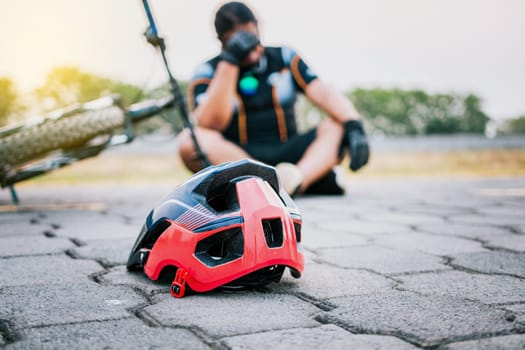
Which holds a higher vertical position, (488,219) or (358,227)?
(358,227)

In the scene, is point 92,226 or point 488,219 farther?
point 488,219

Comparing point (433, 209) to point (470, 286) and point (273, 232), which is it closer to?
point (470, 286)

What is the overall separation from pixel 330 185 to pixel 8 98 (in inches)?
456

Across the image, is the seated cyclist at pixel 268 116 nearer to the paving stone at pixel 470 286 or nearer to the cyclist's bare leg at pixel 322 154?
the cyclist's bare leg at pixel 322 154

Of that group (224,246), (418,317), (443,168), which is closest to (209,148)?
(224,246)

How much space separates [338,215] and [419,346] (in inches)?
79.5

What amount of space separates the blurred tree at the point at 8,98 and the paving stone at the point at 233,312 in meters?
12.5

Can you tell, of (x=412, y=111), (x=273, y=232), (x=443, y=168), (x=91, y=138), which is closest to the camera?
(x=273, y=232)

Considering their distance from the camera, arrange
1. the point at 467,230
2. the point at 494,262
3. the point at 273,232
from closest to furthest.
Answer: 1. the point at 273,232
2. the point at 494,262
3. the point at 467,230

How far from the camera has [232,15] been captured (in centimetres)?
352

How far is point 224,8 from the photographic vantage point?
353 centimetres

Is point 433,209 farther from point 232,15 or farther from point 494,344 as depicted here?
point 494,344

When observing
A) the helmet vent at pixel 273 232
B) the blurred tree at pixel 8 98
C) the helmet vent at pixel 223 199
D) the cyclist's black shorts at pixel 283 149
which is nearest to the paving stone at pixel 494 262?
the helmet vent at pixel 273 232

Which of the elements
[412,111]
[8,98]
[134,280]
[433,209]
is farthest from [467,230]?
[412,111]
